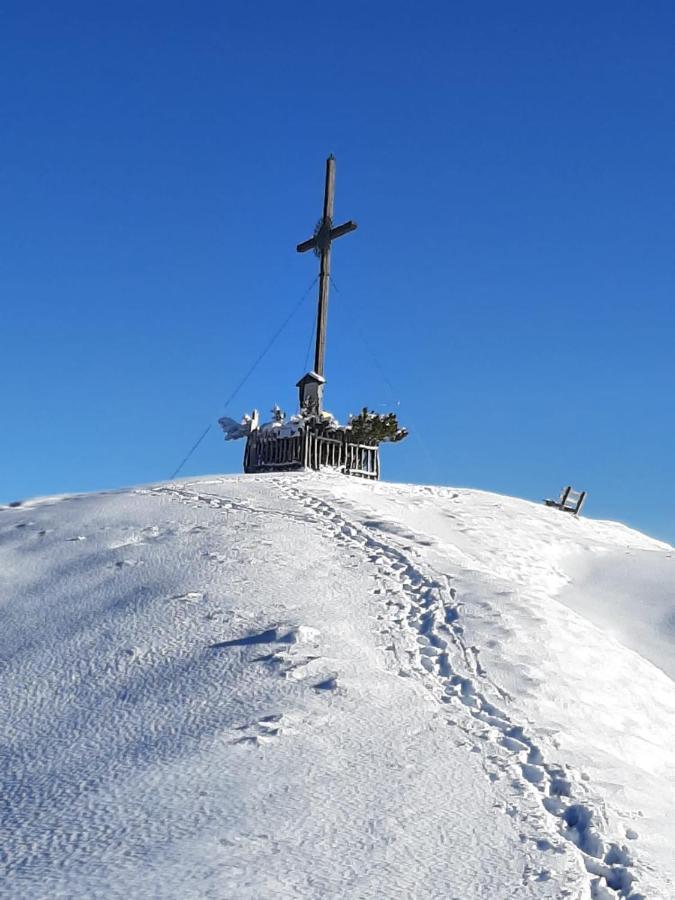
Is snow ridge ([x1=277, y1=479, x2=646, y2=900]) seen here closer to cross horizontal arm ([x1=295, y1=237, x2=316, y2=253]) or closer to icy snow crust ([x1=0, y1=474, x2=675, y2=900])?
icy snow crust ([x1=0, y1=474, x2=675, y2=900])

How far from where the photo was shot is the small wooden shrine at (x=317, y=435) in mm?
18625

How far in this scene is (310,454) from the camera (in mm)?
18531

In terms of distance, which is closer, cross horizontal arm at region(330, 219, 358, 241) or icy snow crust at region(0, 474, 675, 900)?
icy snow crust at region(0, 474, 675, 900)

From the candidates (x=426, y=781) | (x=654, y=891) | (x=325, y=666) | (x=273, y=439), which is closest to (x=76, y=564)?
(x=325, y=666)

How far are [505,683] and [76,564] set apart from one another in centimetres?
546

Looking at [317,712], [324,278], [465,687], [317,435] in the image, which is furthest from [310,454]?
[317,712]

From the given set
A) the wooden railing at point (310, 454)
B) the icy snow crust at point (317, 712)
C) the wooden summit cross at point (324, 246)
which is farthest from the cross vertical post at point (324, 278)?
the icy snow crust at point (317, 712)

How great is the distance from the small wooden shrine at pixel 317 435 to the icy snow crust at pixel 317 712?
5681mm

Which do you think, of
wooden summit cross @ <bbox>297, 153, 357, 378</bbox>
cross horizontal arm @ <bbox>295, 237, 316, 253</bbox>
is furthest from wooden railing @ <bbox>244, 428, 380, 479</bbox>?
cross horizontal arm @ <bbox>295, 237, 316, 253</bbox>

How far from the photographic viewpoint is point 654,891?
16.3 feet

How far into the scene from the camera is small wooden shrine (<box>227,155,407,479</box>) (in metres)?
18.6

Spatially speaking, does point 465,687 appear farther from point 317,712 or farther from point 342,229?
point 342,229

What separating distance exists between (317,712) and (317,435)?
12.5m

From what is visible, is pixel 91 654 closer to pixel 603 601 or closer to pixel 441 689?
pixel 441 689
